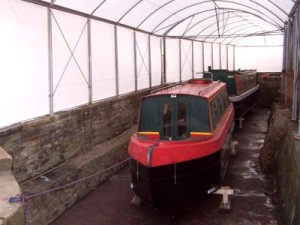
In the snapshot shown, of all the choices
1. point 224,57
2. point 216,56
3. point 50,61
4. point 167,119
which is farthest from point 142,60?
point 224,57

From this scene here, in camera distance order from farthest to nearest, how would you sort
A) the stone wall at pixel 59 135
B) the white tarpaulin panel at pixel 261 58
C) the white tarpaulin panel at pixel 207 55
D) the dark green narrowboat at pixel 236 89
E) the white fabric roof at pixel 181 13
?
the white tarpaulin panel at pixel 261 58 → the white tarpaulin panel at pixel 207 55 → the dark green narrowboat at pixel 236 89 → the white fabric roof at pixel 181 13 → the stone wall at pixel 59 135

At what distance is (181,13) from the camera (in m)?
15.1

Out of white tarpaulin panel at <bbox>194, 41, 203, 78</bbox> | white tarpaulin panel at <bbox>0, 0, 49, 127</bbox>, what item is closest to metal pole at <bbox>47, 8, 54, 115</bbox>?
white tarpaulin panel at <bbox>0, 0, 49, 127</bbox>

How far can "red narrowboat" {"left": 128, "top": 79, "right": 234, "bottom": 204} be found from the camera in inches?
261

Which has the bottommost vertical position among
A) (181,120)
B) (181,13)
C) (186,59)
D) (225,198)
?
(225,198)

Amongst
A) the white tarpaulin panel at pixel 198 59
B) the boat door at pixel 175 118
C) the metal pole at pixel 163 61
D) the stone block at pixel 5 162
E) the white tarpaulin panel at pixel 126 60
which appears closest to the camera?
the stone block at pixel 5 162

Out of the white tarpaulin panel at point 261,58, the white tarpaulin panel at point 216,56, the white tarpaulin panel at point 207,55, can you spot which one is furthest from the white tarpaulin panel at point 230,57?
the white tarpaulin panel at point 207,55

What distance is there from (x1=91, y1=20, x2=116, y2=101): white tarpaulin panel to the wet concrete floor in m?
2.66

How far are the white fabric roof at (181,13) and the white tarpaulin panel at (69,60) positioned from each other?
0.35 m

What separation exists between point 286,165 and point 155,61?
374 inches

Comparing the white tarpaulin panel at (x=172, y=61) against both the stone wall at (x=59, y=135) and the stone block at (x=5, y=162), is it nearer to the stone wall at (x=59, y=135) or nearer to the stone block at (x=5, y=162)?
the stone wall at (x=59, y=135)

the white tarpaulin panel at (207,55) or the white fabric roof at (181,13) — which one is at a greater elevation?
the white fabric roof at (181,13)

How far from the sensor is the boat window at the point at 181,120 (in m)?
7.32

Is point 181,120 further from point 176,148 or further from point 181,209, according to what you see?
point 181,209
